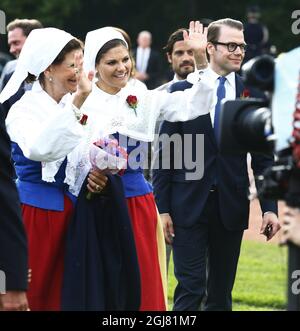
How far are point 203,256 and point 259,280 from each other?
121 inches

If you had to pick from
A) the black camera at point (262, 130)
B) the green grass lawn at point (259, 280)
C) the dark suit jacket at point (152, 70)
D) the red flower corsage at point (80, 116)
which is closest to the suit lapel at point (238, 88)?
the red flower corsage at point (80, 116)

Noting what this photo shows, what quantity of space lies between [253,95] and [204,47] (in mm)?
498

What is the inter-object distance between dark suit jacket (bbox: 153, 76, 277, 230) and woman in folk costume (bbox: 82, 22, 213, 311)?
0.25 meters

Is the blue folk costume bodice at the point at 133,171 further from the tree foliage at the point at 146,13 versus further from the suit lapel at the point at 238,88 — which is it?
the tree foliage at the point at 146,13

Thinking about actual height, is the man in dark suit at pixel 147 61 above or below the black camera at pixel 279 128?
above

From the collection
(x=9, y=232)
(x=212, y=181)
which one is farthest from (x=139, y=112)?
(x=9, y=232)

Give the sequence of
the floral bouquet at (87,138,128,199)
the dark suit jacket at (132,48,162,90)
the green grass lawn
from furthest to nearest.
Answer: the dark suit jacket at (132,48,162,90)
the green grass lawn
the floral bouquet at (87,138,128,199)

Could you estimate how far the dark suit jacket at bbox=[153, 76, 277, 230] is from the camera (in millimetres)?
6840

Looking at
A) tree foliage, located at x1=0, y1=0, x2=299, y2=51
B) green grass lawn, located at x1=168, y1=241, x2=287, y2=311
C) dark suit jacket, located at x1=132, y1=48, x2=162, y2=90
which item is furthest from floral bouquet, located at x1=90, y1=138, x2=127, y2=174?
tree foliage, located at x1=0, y1=0, x2=299, y2=51

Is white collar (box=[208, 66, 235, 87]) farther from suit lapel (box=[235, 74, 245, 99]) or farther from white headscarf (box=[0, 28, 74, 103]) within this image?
white headscarf (box=[0, 28, 74, 103])

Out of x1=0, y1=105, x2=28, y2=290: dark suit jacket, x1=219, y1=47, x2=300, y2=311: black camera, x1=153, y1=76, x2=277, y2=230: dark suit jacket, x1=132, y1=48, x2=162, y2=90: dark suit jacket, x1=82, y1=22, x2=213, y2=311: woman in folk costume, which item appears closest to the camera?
x1=219, y1=47, x2=300, y2=311: black camera

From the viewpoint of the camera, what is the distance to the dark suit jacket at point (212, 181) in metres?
6.84
